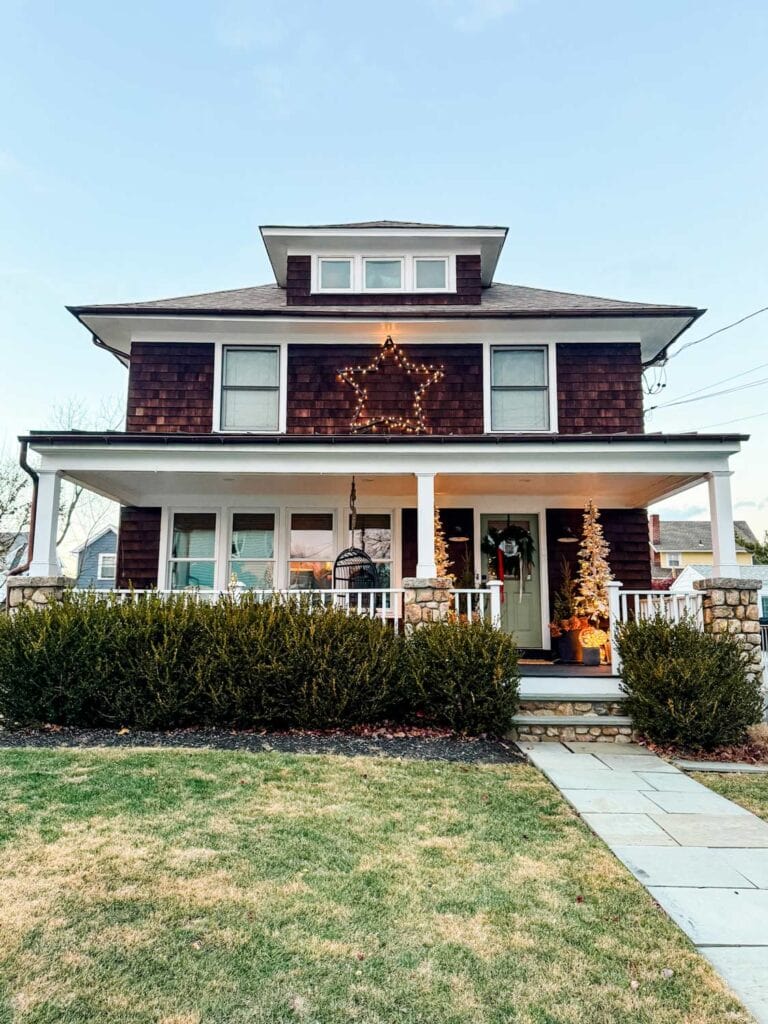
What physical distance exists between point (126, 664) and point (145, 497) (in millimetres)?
4056

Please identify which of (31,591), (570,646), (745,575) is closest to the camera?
(31,591)

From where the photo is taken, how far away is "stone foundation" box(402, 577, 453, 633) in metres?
6.84

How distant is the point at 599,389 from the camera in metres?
9.88

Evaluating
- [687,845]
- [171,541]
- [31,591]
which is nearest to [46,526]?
[31,591]

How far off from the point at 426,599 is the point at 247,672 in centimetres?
203

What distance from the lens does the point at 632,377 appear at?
9953mm

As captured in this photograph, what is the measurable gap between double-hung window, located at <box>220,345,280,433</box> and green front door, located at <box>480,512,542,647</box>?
401 cm

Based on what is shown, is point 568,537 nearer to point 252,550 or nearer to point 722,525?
point 722,525

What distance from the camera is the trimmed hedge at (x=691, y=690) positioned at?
19.2 feet

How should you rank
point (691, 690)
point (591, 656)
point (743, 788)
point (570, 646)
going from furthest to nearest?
1. point (570, 646)
2. point (591, 656)
3. point (691, 690)
4. point (743, 788)

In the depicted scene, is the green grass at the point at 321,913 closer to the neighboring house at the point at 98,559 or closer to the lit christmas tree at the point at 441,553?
the lit christmas tree at the point at 441,553

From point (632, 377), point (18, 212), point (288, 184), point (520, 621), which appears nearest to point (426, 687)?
point (520, 621)

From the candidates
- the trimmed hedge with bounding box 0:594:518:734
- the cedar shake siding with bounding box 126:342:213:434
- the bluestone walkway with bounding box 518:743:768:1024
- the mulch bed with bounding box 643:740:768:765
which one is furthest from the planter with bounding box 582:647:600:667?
the cedar shake siding with bounding box 126:342:213:434

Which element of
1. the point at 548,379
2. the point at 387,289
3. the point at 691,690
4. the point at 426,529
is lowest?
the point at 691,690
